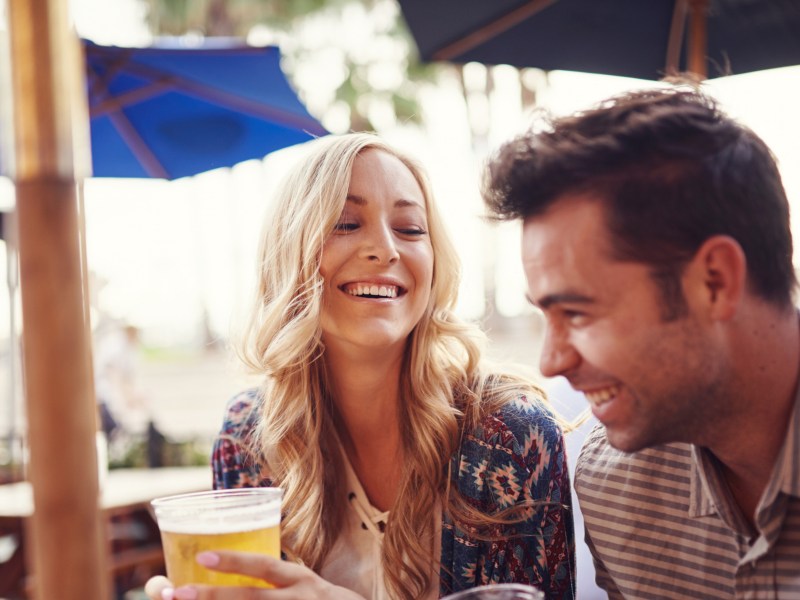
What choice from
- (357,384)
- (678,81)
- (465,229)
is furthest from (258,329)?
(678,81)

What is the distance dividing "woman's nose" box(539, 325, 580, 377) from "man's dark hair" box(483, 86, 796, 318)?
179 mm

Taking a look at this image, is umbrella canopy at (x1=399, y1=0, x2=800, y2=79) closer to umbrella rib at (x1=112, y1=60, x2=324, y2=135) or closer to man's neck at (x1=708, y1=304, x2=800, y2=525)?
umbrella rib at (x1=112, y1=60, x2=324, y2=135)

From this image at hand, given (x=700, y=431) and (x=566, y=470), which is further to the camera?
(x=566, y=470)

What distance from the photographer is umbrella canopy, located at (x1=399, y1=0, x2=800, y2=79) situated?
405 centimetres

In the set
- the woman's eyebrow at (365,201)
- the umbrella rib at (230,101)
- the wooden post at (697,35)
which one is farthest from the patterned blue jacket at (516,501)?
the umbrella rib at (230,101)

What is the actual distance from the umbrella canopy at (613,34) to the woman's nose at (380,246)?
82.6 inches

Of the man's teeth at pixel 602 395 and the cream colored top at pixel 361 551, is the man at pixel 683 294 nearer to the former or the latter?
the man's teeth at pixel 602 395

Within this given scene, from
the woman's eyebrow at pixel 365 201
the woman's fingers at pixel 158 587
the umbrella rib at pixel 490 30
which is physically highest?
the umbrella rib at pixel 490 30

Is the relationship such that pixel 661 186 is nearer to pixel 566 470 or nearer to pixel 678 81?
pixel 678 81

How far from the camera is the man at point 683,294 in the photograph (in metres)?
1.43

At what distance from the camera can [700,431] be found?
4.92 feet

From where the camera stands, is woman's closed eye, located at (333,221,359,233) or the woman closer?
the woman

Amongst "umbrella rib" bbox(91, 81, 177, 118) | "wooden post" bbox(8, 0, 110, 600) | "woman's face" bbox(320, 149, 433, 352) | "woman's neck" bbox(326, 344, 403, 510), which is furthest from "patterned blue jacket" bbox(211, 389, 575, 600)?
"umbrella rib" bbox(91, 81, 177, 118)

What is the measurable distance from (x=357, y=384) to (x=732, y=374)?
1250 millimetres
